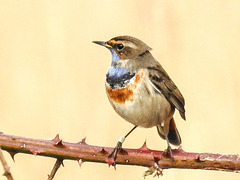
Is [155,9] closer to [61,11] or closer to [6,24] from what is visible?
[61,11]

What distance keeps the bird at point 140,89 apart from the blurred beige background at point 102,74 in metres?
1.61

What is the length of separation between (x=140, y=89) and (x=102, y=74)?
231cm

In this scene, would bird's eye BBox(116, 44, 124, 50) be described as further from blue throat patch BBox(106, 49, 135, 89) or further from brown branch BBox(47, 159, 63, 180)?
brown branch BBox(47, 159, 63, 180)

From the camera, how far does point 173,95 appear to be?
385 cm

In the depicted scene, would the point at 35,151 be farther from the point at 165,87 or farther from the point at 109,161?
the point at 165,87

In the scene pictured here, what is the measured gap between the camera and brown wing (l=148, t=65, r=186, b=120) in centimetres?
378

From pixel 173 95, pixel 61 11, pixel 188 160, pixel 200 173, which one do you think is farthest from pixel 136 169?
pixel 188 160

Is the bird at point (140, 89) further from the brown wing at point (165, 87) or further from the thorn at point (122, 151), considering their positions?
the thorn at point (122, 151)

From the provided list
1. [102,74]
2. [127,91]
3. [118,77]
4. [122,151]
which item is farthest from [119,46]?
[102,74]

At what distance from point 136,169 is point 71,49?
126cm

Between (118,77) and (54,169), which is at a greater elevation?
(118,77)

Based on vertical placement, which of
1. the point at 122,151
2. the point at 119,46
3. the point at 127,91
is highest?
the point at 119,46

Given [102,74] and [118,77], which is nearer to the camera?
[118,77]

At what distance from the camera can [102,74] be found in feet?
19.7
